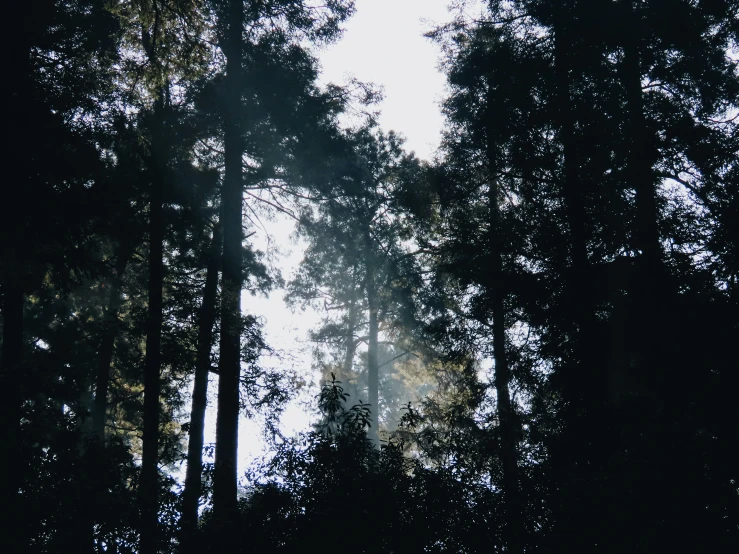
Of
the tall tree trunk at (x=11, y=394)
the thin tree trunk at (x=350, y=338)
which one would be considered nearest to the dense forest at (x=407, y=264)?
the tall tree trunk at (x=11, y=394)

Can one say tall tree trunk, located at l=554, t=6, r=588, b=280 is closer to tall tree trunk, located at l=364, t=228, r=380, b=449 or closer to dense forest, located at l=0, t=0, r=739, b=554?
dense forest, located at l=0, t=0, r=739, b=554

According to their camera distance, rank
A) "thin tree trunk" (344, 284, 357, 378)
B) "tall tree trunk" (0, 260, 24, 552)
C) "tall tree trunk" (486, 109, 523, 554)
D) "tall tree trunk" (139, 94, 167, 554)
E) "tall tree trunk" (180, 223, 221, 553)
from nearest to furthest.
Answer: "tall tree trunk" (486, 109, 523, 554), "tall tree trunk" (0, 260, 24, 552), "tall tree trunk" (139, 94, 167, 554), "tall tree trunk" (180, 223, 221, 553), "thin tree trunk" (344, 284, 357, 378)

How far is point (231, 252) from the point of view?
14312 mm

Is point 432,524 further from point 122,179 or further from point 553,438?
point 122,179

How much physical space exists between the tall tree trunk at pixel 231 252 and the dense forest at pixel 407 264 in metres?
0.06

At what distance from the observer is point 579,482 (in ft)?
21.2

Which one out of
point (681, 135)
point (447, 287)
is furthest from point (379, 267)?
point (681, 135)

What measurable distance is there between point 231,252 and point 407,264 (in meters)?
6.28

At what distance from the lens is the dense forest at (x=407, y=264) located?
668cm

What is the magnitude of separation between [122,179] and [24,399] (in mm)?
5538

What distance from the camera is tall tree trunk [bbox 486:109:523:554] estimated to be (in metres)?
6.56

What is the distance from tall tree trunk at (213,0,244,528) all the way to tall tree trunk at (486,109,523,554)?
5.57 meters

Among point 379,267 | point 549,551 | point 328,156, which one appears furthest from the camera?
point 379,267

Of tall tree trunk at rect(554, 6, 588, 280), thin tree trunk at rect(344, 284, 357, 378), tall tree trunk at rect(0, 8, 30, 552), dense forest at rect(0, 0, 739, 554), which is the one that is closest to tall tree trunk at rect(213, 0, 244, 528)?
dense forest at rect(0, 0, 739, 554)
